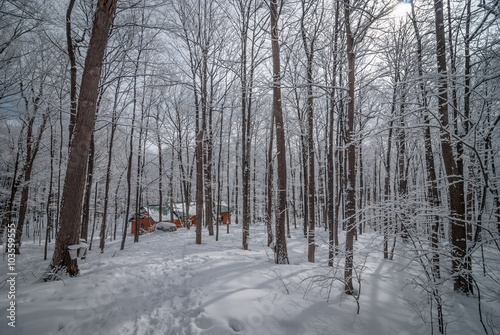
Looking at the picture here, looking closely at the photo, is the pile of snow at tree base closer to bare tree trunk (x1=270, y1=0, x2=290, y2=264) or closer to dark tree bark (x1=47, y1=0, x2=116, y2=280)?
dark tree bark (x1=47, y1=0, x2=116, y2=280)

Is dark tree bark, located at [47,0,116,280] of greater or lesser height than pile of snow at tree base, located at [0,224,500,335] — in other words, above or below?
above

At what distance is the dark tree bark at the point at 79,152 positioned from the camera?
407 centimetres

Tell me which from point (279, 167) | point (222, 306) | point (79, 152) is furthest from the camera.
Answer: point (279, 167)

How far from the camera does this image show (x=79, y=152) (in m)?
4.32

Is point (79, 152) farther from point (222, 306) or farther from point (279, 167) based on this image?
point (279, 167)

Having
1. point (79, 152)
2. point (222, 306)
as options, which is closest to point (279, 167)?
point (222, 306)

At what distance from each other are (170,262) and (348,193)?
565cm

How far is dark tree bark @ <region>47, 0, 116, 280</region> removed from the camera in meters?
4.07

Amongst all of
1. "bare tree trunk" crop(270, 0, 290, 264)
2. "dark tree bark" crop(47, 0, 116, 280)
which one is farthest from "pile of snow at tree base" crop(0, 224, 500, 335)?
"bare tree trunk" crop(270, 0, 290, 264)

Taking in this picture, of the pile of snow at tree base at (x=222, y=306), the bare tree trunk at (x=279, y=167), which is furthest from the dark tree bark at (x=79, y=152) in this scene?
the bare tree trunk at (x=279, y=167)

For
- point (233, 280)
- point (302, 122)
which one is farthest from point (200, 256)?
point (302, 122)

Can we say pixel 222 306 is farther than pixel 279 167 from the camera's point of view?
No

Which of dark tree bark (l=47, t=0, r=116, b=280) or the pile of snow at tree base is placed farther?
dark tree bark (l=47, t=0, r=116, b=280)

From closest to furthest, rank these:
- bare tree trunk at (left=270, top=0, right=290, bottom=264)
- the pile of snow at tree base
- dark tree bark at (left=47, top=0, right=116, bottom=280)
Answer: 1. the pile of snow at tree base
2. dark tree bark at (left=47, top=0, right=116, bottom=280)
3. bare tree trunk at (left=270, top=0, right=290, bottom=264)
